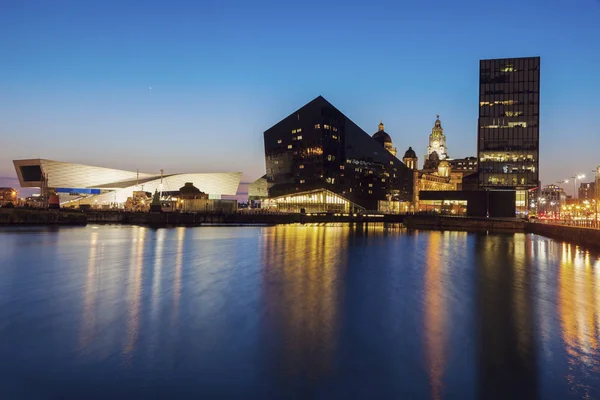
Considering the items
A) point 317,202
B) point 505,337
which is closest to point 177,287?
point 505,337

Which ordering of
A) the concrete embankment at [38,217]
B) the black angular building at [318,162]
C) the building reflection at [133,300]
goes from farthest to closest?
the black angular building at [318,162]
the concrete embankment at [38,217]
the building reflection at [133,300]

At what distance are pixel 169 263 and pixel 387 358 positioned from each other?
20836mm

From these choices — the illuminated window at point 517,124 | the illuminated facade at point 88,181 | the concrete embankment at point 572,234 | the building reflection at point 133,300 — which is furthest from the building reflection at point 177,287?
the illuminated facade at point 88,181

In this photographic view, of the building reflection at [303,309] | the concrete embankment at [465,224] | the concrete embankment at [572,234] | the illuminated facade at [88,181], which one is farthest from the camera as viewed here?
the illuminated facade at [88,181]

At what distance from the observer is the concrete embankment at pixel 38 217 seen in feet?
230

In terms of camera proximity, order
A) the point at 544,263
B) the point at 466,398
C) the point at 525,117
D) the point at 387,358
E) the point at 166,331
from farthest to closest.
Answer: the point at 525,117, the point at 544,263, the point at 166,331, the point at 387,358, the point at 466,398

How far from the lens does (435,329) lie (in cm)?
1427

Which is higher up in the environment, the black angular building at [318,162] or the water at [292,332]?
the black angular building at [318,162]

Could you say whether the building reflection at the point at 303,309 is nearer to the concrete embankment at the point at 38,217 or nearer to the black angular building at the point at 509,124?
the concrete embankment at the point at 38,217

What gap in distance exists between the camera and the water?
9664mm

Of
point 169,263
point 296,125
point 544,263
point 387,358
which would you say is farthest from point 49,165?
point 387,358

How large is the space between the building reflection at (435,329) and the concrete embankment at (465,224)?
61692mm

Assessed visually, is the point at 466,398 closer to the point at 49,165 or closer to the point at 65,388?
the point at 65,388

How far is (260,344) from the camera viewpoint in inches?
488
